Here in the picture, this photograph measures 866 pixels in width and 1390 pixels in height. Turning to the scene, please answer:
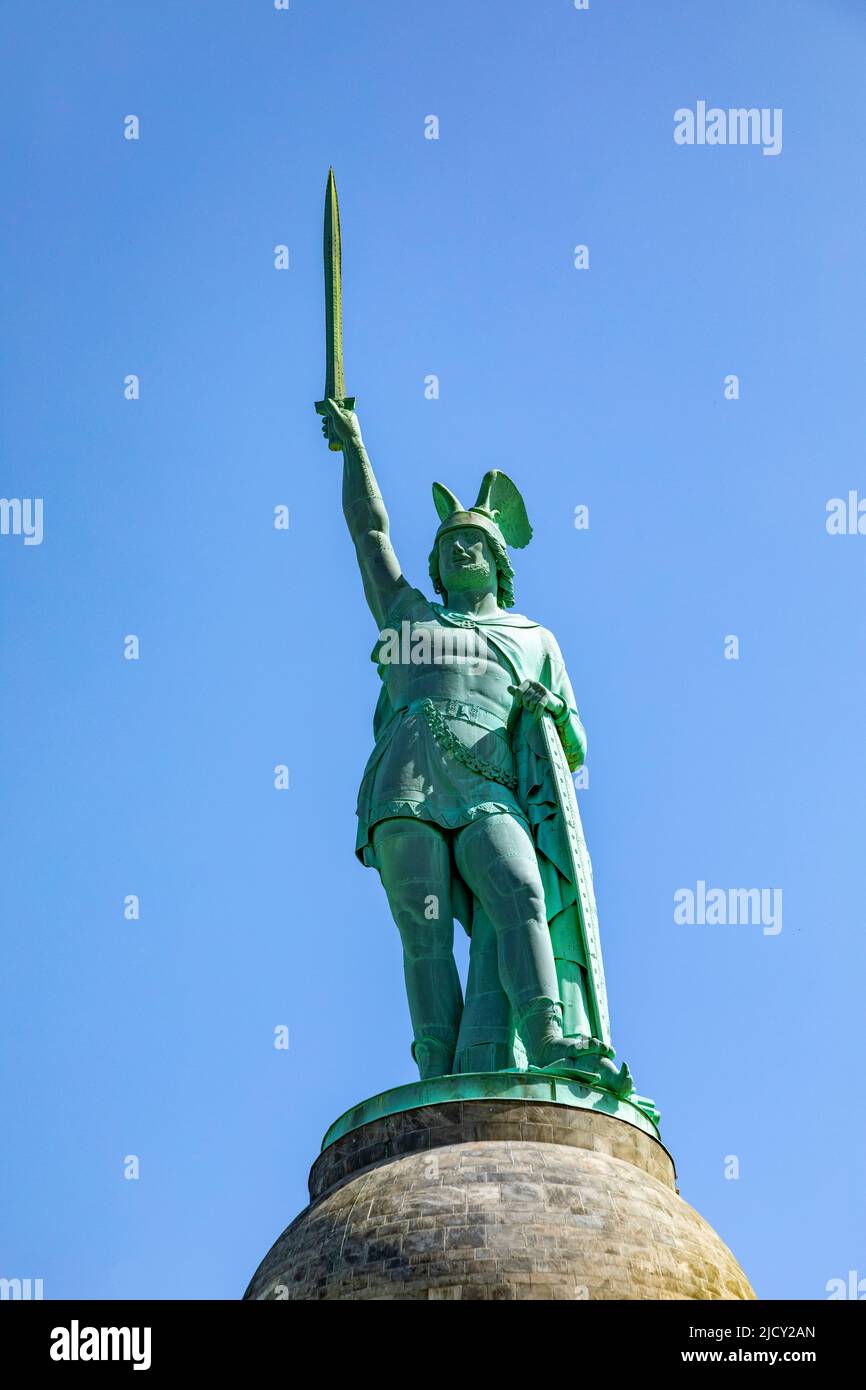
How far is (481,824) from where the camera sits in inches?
688

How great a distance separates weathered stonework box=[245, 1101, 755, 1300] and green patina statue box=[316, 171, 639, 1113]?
720 millimetres

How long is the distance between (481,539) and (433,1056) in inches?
203

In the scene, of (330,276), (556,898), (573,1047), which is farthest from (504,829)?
(330,276)

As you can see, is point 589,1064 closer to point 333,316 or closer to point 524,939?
point 524,939

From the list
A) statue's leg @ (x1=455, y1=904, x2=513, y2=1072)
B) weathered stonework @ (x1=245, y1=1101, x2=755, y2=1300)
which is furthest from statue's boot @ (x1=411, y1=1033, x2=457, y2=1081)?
weathered stonework @ (x1=245, y1=1101, x2=755, y2=1300)

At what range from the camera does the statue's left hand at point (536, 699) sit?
723 inches

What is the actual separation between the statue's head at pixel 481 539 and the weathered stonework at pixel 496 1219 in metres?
5.86

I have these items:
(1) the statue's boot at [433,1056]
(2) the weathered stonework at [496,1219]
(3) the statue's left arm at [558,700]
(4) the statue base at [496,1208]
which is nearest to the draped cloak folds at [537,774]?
(3) the statue's left arm at [558,700]

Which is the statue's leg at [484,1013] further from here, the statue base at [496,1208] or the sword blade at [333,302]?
the sword blade at [333,302]
